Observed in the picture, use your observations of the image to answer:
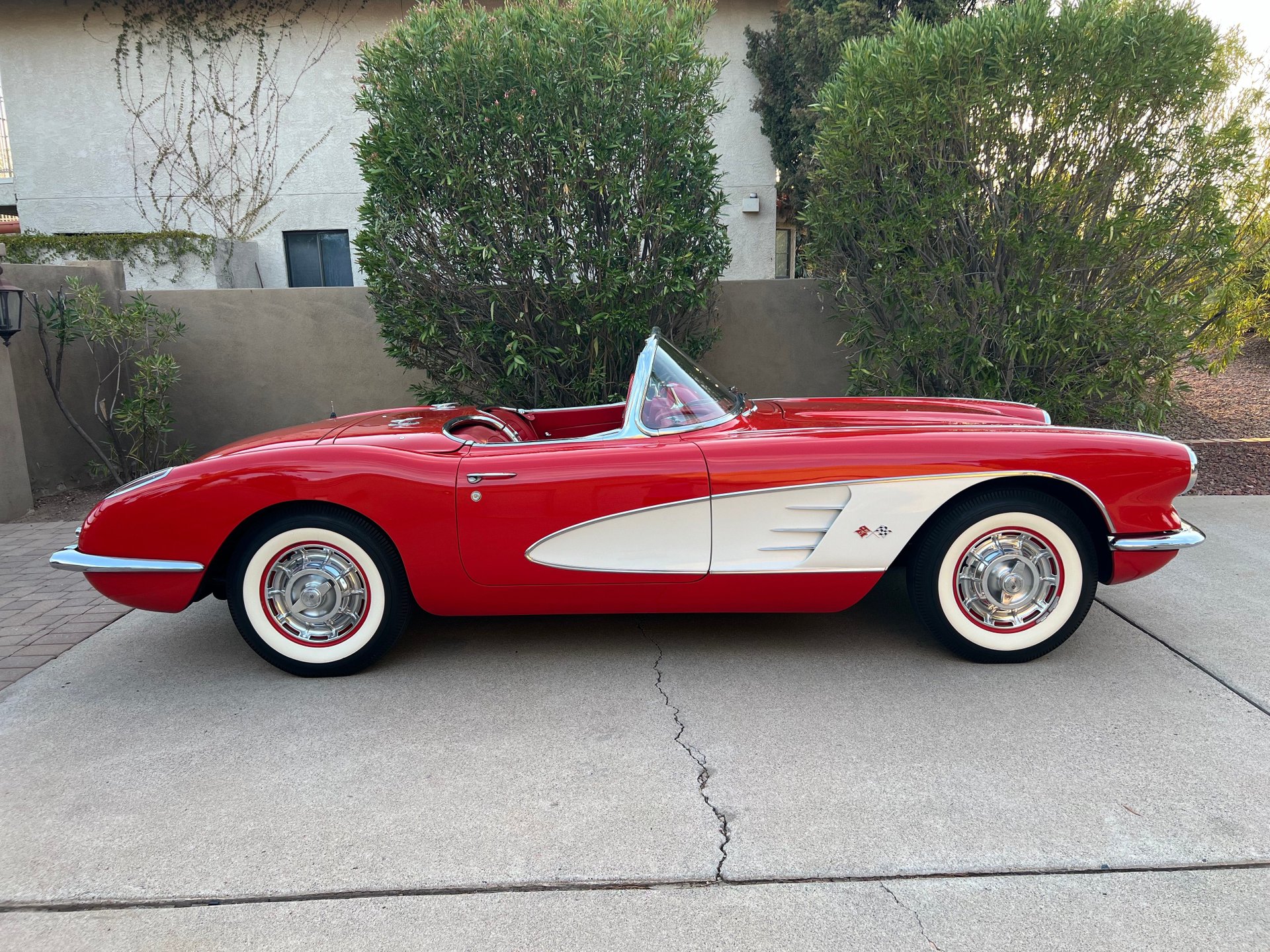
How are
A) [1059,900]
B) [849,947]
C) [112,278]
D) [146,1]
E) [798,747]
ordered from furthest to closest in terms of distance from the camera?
[146,1], [112,278], [798,747], [1059,900], [849,947]

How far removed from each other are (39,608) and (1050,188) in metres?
6.32

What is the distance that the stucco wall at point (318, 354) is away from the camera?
7.50m

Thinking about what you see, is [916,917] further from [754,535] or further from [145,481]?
[145,481]

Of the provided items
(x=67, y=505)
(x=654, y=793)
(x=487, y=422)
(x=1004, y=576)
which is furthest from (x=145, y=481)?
(x=67, y=505)

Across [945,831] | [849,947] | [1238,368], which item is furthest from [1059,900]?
[1238,368]

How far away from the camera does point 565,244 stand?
5.66 meters

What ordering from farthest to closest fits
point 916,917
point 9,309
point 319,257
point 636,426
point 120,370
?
point 319,257, point 120,370, point 9,309, point 636,426, point 916,917

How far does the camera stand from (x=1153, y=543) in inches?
128

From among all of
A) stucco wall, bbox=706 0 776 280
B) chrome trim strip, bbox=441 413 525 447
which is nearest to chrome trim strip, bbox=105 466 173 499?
chrome trim strip, bbox=441 413 525 447

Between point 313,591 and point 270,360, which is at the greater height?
point 270,360

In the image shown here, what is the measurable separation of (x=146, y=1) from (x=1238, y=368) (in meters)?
14.8

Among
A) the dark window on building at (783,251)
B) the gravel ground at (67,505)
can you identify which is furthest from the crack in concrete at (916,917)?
the dark window on building at (783,251)

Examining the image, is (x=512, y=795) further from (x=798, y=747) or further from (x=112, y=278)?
(x=112, y=278)

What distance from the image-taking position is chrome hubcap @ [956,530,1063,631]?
3.28m
